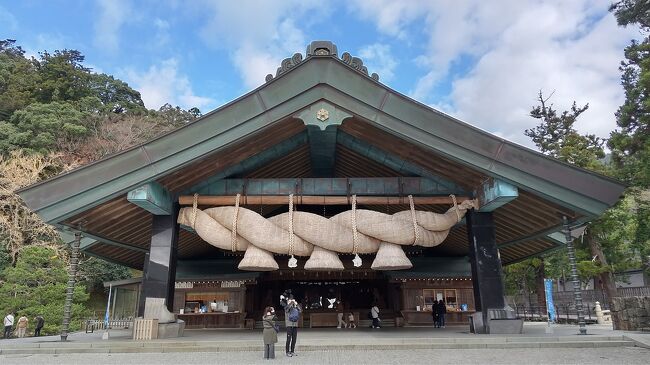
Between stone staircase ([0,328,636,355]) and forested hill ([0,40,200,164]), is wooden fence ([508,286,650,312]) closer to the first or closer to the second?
stone staircase ([0,328,636,355])

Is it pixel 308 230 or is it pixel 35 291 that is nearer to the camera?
pixel 308 230

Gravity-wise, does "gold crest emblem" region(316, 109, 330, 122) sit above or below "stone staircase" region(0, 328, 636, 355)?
above

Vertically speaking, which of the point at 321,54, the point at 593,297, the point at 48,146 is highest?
the point at 48,146

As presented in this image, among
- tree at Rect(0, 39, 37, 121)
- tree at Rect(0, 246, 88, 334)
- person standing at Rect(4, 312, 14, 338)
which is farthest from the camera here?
tree at Rect(0, 39, 37, 121)

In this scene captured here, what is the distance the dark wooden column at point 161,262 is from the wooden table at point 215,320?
26.0 ft

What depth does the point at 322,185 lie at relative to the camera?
10852 millimetres

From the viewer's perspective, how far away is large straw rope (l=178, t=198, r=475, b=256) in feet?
31.2

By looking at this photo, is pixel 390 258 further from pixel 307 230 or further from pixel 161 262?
pixel 161 262

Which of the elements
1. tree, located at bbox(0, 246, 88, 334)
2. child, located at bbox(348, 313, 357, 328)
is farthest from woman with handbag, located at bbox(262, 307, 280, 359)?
tree, located at bbox(0, 246, 88, 334)

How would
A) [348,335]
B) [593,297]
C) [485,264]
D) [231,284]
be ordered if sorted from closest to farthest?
[485,264] → [348,335] → [231,284] → [593,297]

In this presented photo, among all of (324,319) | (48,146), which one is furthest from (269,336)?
(48,146)

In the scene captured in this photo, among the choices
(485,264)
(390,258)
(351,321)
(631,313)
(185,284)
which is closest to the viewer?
(390,258)

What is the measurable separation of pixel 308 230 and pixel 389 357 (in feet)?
11.3

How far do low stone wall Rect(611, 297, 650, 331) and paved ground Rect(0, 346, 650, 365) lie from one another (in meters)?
4.83
